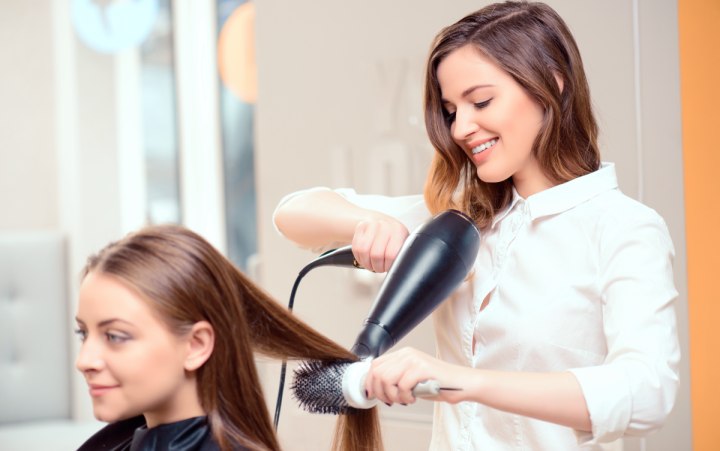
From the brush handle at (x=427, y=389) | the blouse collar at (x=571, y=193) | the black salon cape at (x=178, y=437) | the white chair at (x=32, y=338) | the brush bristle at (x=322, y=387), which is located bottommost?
the white chair at (x=32, y=338)

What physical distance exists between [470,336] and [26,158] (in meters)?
2.54

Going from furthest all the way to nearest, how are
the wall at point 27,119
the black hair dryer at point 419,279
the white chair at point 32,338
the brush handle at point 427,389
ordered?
the wall at point 27,119, the white chair at point 32,338, the black hair dryer at point 419,279, the brush handle at point 427,389

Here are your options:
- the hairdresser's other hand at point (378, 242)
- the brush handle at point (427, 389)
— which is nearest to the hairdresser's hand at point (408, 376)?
the brush handle at point (427, 389)

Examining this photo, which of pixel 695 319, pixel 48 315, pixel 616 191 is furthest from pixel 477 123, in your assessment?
pixel 48 315

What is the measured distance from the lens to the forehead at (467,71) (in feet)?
3.39

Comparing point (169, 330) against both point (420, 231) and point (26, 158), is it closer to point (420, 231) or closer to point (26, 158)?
point (420, 231)

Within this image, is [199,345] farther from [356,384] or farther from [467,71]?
[467,71]

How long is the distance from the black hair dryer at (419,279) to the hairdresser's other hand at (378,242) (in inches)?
2.2

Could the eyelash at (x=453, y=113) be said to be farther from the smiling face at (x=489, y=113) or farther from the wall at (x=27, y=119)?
the wall at (x=27, y=119)

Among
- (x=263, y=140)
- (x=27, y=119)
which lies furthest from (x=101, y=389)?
(x=27, y=119)

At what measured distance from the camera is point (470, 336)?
1123mm

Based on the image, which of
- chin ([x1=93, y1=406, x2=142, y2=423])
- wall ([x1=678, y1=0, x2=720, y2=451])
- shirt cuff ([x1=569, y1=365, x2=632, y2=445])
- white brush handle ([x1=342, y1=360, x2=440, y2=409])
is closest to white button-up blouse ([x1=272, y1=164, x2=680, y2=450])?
shirt cuff ([x1=569, y1=365, x2=632, y2=445])

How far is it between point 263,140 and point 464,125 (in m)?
1.07

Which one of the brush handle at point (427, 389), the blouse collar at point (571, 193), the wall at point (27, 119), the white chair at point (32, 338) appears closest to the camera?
the brush handle at point (427, 389)
